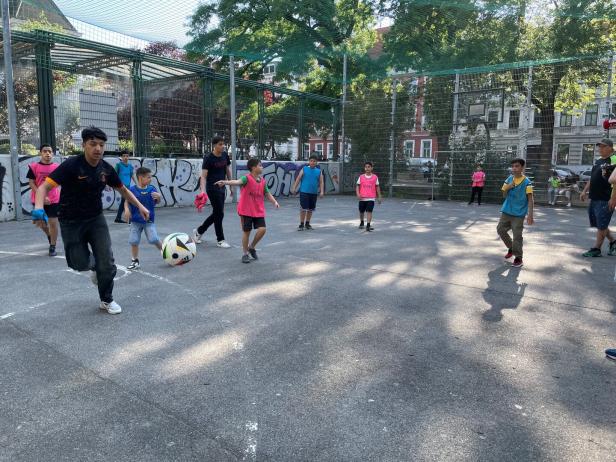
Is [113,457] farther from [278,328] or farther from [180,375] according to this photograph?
[278,328]

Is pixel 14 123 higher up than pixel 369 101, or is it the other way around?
pixel 369 101

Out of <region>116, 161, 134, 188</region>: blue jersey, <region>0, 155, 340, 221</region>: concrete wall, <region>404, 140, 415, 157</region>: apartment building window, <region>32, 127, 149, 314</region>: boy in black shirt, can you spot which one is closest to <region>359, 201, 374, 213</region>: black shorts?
<region>116, 161, 134, 188</region>: blue jersey

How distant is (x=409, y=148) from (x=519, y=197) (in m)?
16.3

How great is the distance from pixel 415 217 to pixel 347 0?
18056 mm

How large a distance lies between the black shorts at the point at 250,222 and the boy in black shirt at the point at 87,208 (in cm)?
275

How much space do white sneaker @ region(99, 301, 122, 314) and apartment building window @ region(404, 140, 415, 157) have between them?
20002 mm

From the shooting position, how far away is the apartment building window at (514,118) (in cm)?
1953

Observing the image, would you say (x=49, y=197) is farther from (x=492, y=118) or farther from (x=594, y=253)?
(x=492, y=118)

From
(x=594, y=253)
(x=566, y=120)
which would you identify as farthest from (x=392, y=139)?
(x=566, y=120)

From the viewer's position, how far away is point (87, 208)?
15.9 ft

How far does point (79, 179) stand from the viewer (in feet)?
15.6

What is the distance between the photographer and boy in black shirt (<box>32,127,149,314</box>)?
15.4ft

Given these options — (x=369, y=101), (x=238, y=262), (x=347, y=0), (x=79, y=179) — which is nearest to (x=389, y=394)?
(x=79, y=179)

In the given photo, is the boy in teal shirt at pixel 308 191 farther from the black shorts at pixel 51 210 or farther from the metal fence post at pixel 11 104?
the metal fence post at pixel 11 104
